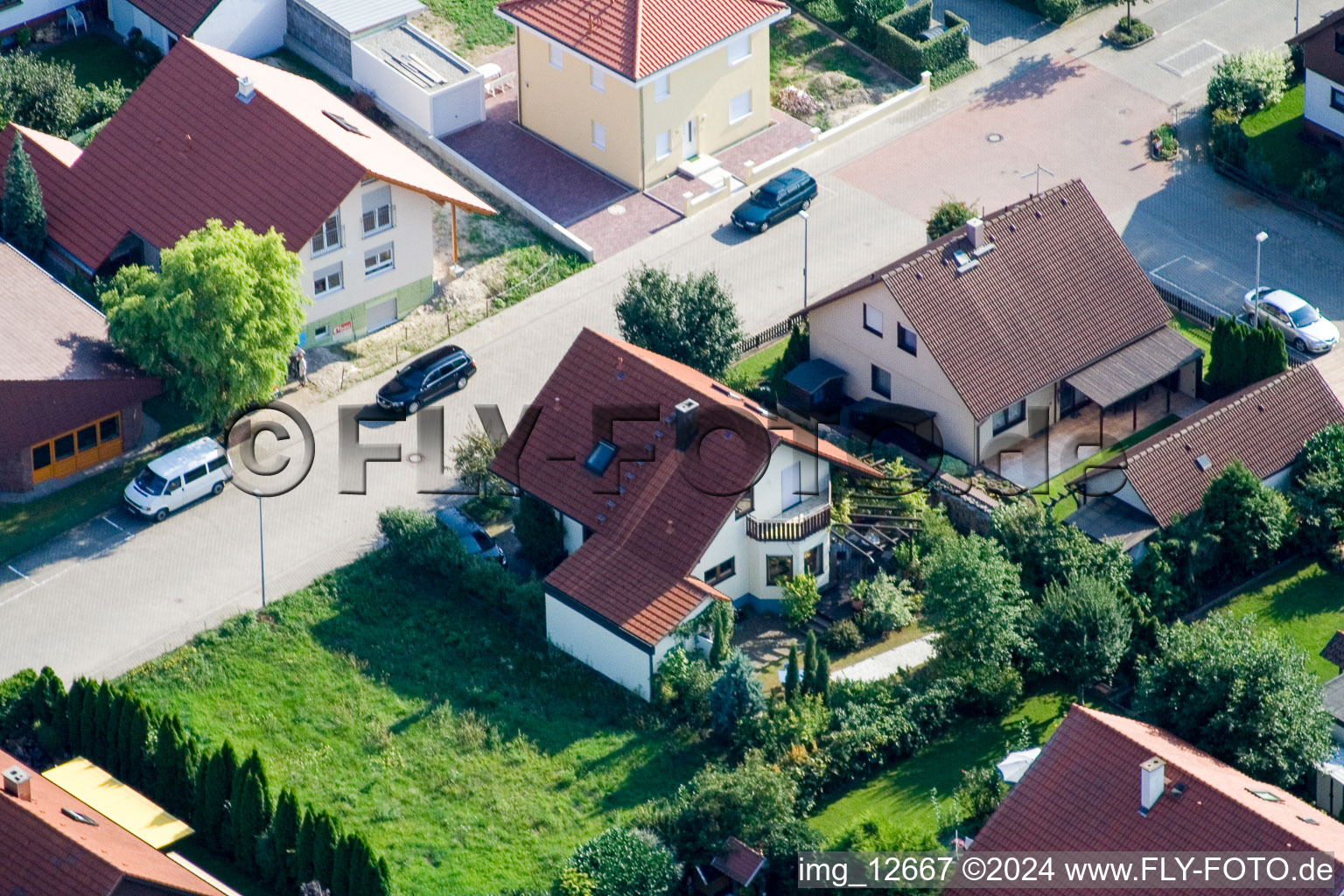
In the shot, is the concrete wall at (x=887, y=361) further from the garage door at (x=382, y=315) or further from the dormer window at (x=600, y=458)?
the garage door at (x=382, y=315)

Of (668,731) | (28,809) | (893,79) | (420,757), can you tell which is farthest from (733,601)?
(893,79)

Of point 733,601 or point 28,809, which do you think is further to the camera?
point 733,601

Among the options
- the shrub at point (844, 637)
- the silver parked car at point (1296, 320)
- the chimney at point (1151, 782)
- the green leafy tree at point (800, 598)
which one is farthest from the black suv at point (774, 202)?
the chimney at point (1151, 782)

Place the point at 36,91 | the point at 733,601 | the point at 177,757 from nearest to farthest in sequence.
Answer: the point at 177,757 < the point at 733,601 < the point at 36,91

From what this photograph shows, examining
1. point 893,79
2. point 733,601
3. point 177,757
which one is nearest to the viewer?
point 177,757

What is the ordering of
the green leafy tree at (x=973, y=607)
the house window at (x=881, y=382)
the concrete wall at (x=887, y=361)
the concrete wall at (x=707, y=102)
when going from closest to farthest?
the green leafy tree at (x=973, y=607), the concrete wall at (x=887, y=361), the house window at (x=881, y=382), the concrete wall at (x=707, y=102)

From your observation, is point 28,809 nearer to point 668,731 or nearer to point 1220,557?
point 668,731
